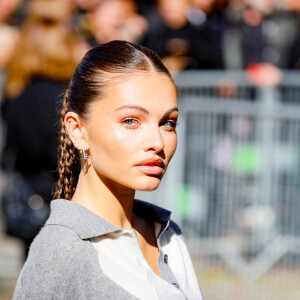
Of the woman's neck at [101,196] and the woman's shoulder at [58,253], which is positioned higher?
the woman's neck at [101,196]

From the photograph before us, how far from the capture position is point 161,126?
7.57 feet

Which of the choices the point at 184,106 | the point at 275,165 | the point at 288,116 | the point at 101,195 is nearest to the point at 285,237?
the point at 275,165

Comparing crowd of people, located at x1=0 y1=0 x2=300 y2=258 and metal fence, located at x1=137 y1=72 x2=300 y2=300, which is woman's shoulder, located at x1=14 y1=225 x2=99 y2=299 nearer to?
crowd of people, located at x1=0 y1=0 x2=300 y2=258

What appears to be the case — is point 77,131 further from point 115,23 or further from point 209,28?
point 209,28

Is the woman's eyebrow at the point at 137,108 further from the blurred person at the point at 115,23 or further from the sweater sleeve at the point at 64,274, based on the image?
the blurred person at the point at 115,23

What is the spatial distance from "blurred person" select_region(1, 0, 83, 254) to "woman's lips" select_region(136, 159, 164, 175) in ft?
7.20

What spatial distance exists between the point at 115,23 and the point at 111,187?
429cm

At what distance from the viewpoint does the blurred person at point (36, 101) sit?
4.53m

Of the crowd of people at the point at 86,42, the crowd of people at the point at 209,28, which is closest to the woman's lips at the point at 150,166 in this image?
the crowd of people at the point at 86,42

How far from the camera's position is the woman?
82.4 inches

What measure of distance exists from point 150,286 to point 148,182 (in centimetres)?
32

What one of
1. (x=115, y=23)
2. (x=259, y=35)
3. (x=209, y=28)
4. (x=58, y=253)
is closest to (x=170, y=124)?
(x=58, y=253)

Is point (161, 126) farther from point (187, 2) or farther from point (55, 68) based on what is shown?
point (187, 2)

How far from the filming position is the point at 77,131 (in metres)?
2.37
